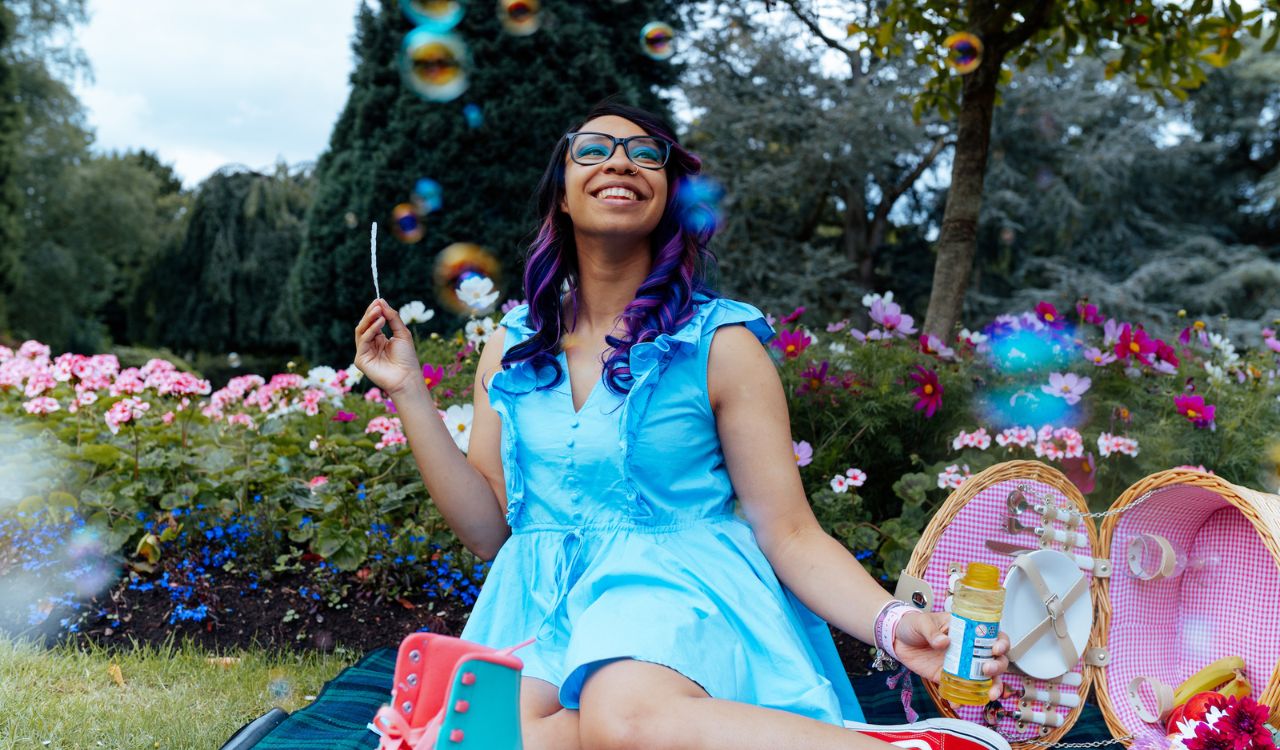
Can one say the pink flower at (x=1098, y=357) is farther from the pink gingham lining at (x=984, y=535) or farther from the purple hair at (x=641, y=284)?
the purple hair at (x=641, y=284)

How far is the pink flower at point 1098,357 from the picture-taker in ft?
9.48

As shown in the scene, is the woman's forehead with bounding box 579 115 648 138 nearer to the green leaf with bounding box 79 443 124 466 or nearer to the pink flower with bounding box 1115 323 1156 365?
the pink flower with bounding box 1115 323 1156 365

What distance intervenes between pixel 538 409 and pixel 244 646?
4.54 feet

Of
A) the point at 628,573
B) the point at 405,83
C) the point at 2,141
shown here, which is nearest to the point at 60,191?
the point at 2,141

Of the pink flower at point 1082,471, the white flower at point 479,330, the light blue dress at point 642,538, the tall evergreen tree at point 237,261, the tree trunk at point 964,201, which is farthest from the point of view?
the tall evergreen tree at point 237,261

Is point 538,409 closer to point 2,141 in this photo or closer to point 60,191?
point 2,141

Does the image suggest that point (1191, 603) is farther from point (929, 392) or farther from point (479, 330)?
point (479, 330)

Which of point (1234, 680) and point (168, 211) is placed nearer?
point (1234, 680)

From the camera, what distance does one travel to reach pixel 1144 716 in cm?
188

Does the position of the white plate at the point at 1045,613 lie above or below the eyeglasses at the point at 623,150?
below

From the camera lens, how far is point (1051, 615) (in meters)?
1.74

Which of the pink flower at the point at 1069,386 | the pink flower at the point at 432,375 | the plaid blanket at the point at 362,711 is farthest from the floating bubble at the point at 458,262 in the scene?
the pink flower at the point at 1069,386

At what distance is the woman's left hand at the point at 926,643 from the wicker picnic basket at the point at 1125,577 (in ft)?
1.09

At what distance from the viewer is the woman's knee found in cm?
128
